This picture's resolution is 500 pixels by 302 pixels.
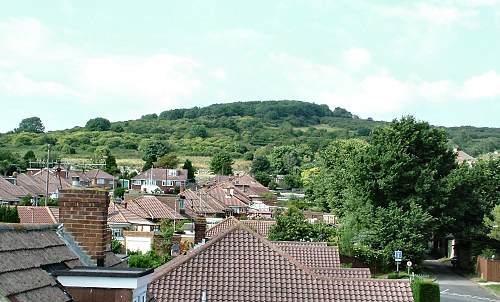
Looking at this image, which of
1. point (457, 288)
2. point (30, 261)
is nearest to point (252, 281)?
point (30, 261)

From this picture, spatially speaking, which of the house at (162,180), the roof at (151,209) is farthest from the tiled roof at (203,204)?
the house at (162,180)

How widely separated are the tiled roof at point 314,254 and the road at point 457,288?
15.3 metres

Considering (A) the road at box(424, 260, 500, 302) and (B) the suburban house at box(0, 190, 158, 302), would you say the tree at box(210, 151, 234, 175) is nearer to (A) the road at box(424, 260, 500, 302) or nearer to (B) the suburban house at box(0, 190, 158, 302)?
(A) the road at box(424, 260, 500, 302)

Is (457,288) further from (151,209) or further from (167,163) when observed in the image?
(167,163)

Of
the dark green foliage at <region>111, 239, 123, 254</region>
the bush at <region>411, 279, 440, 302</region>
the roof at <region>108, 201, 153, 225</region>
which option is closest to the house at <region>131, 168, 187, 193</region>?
the roof at <region>108, 201, 153, 225</region>

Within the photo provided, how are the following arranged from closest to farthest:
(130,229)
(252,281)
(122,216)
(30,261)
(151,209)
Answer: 1. (30,261)
2. (252,281)
3. (130,229)
4. (122,216)
5. (151,209)

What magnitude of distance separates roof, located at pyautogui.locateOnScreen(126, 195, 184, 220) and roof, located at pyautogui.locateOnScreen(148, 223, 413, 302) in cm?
4194

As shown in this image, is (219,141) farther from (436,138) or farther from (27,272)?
(27,272)

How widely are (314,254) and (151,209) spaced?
124 feet

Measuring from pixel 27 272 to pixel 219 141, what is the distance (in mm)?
184932

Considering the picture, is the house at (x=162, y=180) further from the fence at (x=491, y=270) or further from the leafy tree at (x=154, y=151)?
the fence at (x=491, y=270)

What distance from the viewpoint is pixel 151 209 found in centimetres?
6284

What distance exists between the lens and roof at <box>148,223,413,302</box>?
17547 millimetres

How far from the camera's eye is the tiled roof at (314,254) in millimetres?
25844
